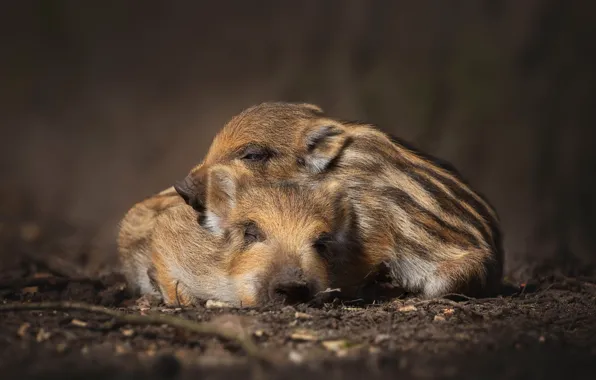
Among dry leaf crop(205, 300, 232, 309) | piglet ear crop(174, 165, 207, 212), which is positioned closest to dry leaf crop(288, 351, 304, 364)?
dry leaf crop(205, 300, 232, 309)

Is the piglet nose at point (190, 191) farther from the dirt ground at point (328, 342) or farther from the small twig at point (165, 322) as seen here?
the small twig at point (165, 322)

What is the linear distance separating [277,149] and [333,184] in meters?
0.43

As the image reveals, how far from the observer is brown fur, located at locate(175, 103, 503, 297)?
4922 millimetres

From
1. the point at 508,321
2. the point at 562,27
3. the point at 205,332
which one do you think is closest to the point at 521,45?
the point at 562,27

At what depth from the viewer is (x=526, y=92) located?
8258mm

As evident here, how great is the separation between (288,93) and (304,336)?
18.9 feet

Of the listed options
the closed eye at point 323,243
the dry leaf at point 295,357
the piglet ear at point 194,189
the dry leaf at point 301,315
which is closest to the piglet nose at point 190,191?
the piglet ear at point 194,189

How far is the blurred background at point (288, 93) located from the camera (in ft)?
26.1

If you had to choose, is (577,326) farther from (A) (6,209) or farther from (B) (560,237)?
(A) (6,209)

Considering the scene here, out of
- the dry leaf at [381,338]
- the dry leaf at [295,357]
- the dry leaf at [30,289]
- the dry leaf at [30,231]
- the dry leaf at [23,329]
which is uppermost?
the dry leaf at [30,231]

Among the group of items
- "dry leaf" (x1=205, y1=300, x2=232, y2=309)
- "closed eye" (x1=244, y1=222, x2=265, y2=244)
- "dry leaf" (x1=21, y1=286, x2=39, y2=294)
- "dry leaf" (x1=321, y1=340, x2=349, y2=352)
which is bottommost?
"dry leaf" (x1=321, y1=340, x2=349, y2=352)

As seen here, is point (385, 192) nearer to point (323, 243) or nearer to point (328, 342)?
point (323, 243)

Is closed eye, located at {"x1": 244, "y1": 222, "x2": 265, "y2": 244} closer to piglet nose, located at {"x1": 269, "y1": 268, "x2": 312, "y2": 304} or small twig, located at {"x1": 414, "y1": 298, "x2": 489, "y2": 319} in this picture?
piglet nose, located at {"x1": 269, "y1": 268, "x2": 312, "y2": 304}

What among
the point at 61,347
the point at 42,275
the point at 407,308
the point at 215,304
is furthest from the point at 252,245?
the point at 42,275
